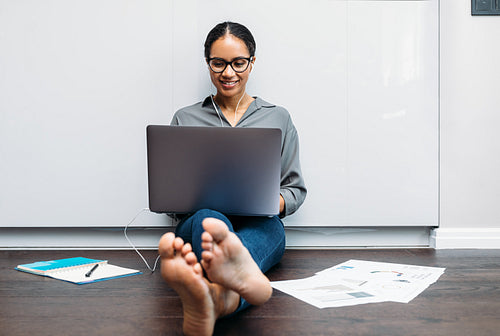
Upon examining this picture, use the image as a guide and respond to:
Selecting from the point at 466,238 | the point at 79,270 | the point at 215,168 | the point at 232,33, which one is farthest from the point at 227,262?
the point at 466,238

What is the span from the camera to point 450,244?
2.15 meters

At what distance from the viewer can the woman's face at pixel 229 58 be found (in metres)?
1.68

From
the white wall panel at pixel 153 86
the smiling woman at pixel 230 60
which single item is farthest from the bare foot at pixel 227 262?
the white wall panel at pixel 153 86

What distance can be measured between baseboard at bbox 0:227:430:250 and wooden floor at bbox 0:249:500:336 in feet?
1.70

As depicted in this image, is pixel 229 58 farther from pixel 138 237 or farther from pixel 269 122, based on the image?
pixel 138 237

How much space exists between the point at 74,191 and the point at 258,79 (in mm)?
1076

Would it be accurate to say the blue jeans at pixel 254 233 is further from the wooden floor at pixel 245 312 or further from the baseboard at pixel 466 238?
the baseboard at pixel 466 238

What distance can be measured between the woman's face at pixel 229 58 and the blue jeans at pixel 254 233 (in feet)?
1.85

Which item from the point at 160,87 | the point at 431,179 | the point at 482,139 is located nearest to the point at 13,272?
the point at 160,87

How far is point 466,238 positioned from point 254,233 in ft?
4.40

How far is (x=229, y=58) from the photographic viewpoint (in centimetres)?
169

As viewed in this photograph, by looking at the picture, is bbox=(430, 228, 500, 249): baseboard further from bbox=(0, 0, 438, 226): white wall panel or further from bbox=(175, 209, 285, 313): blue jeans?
bbox=(175, 209, 285, 313): blue jeans

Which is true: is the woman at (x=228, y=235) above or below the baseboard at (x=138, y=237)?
above

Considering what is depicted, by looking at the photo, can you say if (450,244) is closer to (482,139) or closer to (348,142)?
(482,139)
